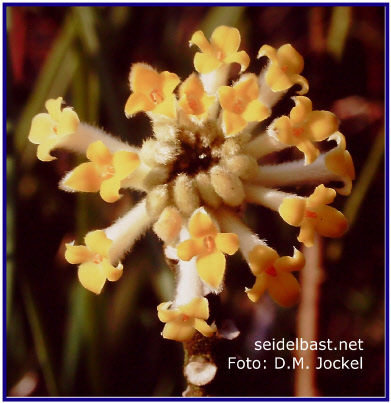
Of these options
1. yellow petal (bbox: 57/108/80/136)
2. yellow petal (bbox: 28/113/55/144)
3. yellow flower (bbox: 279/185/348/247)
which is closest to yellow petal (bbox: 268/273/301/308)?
yellow flower (bbox: 279/185/348/247)

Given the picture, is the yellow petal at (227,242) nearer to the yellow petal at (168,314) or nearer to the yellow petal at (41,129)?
the yellow petal at (168,314)

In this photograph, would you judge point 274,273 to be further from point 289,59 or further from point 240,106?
point 289,59

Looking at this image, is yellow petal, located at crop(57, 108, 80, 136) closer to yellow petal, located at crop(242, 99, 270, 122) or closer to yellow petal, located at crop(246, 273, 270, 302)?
yellow petal, located at crop(242, 99, 270, 122)

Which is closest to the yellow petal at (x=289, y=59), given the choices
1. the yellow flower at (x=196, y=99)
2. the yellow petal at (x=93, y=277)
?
the yellow flower at (x=196, y=99)

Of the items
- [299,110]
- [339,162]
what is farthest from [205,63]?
[339,162]

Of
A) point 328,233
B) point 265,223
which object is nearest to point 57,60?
point 265,223

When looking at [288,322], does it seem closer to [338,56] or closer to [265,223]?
[265,223]

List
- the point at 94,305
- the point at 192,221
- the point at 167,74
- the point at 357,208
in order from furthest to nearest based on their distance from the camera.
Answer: the point at 357,208 → the point at 94,305 → the point at 167,74 → the point at 192,221
